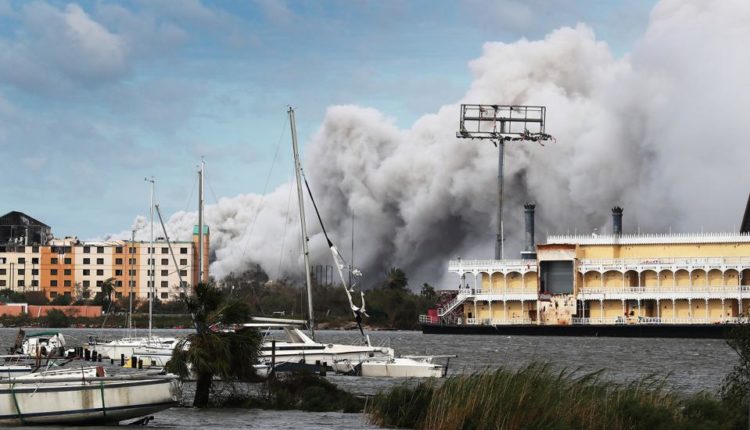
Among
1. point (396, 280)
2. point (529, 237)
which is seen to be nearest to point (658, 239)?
point (529, 237)

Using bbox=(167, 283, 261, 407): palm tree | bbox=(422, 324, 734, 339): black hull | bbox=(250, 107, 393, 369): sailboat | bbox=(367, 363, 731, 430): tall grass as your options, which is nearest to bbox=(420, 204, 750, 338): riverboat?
bbox=(422, 324, 734, 339): black hull

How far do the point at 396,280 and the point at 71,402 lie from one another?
128364 millimetres

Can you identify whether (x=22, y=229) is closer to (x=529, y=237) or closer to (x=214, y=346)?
(x=529, y=237)

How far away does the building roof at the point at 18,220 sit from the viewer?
193875 millimetres

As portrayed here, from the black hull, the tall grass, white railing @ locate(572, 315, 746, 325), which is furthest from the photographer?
white railing @ locate(572, 315, 746, 325)

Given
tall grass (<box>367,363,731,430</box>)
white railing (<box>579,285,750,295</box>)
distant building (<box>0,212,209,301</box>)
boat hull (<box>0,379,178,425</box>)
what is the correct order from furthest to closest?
1. distant building (<box>0,212,209,301</box>)
2. white railing (<box>579,285,750,295</box>)
3. boat hull (<box>0,379,178,425</box>)
4. tall grass (<box>367,363,731,430</box>)

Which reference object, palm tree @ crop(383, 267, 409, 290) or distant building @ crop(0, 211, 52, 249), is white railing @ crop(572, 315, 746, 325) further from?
distant building @ crop(0, 211, 52, 249)

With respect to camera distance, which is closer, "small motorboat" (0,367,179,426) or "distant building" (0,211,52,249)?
"small motorboat" (0,367,179,426)

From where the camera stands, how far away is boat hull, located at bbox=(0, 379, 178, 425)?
3316 cm

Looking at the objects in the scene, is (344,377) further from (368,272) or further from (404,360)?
(368,272)

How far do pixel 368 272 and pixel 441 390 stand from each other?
487 ft

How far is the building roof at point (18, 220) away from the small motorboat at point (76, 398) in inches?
6462

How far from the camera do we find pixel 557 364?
67812mm

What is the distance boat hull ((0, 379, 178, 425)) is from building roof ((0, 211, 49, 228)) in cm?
16486
